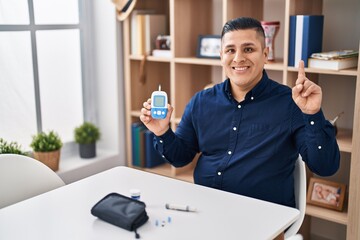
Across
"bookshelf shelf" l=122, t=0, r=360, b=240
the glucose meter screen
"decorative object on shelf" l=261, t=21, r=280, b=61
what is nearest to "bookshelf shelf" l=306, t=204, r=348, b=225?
"bookshelf shelf" l=122, t=0, r=360, b=240

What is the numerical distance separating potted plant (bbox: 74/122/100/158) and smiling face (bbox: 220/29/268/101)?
1421 millimetres

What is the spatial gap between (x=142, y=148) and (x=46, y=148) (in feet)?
2.43

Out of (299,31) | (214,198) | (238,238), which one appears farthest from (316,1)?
(238,238)

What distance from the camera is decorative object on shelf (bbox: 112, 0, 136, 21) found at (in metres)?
3.09

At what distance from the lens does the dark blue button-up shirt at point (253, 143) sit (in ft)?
6.46

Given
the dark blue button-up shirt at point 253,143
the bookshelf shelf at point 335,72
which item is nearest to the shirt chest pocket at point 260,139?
the dark blue button-up shirt at point 253,143

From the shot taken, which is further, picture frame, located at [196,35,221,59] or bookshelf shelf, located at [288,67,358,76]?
picture frame, located at [196,35,221,59]

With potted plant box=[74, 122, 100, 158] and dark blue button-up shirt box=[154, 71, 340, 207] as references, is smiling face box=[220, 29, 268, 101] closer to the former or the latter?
dark blue button-up shirt box=[154, 71, 340, 207]

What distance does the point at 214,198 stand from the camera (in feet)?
5.62

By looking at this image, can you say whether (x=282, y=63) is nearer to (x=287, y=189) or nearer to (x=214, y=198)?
(x=287, y=189)

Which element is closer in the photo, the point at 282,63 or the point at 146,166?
the point at 282,63

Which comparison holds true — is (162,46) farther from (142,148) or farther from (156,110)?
(156,110)

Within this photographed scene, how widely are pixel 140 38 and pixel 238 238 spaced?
80.3 inches

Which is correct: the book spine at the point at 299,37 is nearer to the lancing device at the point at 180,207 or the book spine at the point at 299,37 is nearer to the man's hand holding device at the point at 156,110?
the man's hand holding device at the point at 156,110
